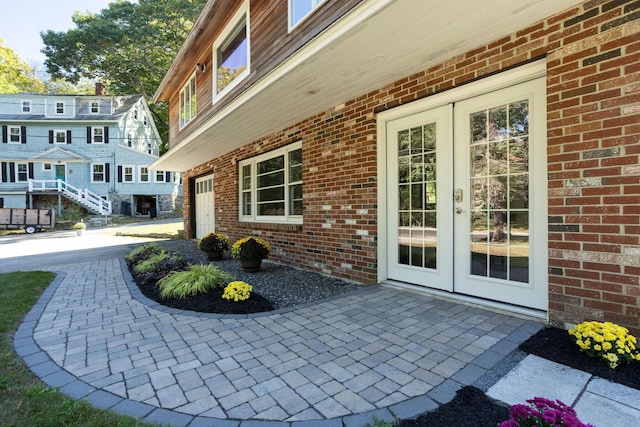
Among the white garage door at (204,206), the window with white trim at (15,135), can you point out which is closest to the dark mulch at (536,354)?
the white garage door at (204,206)

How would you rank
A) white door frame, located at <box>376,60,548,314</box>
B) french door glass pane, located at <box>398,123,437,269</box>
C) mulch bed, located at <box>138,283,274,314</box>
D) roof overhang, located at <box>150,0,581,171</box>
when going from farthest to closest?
french door glass pane, located at <box>398,123,437,269</box>
mulch bed, located at <box>138,283,274,314</box>
white door frame, located at <box>376,60,548,314</box>
roof overhang, located at <box>150,0,581,171</box>

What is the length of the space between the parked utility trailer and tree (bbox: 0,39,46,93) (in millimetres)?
9372

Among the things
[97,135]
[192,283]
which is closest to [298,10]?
[192,283]

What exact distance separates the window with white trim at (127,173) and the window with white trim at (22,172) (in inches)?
226

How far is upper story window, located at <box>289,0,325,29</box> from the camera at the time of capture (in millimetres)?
4438

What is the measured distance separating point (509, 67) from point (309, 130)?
3.22m

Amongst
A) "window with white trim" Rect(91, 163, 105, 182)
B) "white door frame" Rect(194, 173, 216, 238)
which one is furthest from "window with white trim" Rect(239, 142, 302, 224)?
"window with white trim" Rect(91, 163, 105, 182)

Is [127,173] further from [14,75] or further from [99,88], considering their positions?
[14,75]

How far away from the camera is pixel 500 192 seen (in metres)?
3.23

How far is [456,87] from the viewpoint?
346cm

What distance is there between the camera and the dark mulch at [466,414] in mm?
1632

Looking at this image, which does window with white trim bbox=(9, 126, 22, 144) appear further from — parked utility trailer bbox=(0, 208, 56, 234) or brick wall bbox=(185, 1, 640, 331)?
brick wall bbox=(185, 1, 640, 331)

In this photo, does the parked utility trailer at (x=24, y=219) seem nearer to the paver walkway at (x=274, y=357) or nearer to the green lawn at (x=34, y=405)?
the paver walkway at (x=274, y=357)

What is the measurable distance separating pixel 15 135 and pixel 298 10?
88.2 feet
